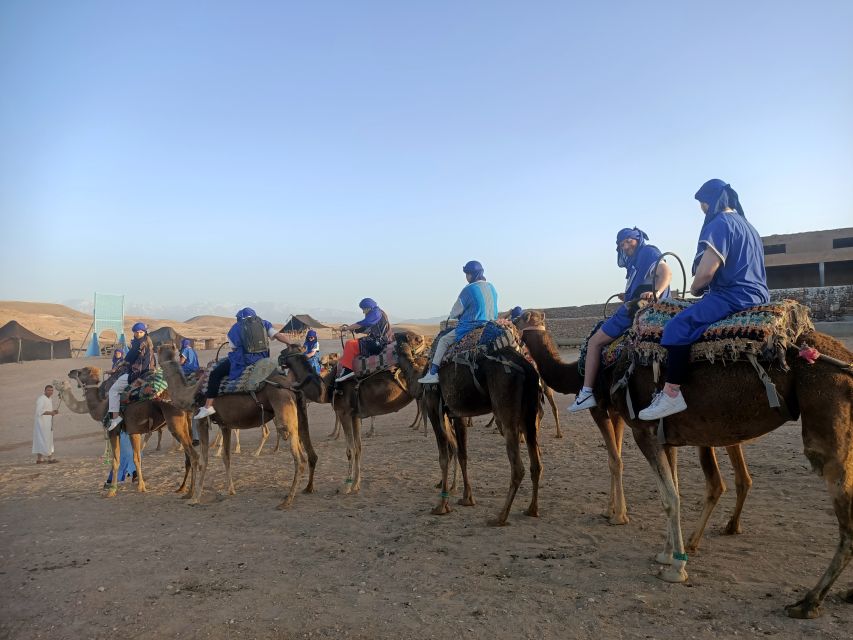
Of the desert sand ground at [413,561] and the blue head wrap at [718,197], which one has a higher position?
the blue head wrap at [718,197]

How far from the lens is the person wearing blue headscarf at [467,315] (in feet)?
27.3

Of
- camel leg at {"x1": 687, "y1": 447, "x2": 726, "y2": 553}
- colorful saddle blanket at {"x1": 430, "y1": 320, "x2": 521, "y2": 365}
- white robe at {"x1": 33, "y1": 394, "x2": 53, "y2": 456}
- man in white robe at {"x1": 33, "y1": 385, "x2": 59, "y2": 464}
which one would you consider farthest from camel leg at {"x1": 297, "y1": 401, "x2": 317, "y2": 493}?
white robe at {"x1": 33, "y1": 394, "x2": 53, "y2": 456}

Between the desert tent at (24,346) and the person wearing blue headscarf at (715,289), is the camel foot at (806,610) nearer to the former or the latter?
the person wearing blue headscarf at (715,289)

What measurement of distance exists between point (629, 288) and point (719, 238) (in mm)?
1717

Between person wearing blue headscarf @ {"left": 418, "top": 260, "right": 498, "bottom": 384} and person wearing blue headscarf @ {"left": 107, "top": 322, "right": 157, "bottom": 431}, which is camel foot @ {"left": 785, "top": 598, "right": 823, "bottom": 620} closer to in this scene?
person wearing blue headscarf @ {"left": 418, "top": 260, "right": 498, "bottom": 384}

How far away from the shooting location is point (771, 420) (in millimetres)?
4707

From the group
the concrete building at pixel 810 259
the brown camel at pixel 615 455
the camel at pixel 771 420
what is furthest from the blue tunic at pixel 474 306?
the concrete building at pixel 810 259

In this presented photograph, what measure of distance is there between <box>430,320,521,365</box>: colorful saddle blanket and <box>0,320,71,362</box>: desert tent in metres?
42.6

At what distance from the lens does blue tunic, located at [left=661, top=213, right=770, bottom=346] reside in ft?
16.3

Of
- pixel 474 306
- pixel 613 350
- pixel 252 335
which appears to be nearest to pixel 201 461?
pixel 252 335

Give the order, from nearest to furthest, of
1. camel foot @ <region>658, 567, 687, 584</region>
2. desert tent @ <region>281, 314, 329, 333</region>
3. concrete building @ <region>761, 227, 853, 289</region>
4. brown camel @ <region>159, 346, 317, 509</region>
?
camel foot @ <region>658, 567, 687, 584</region> → brown camel @ <region>159, 346, 317, 509</region> → desert tent @ <region>281, 314, 329, 333</region> → concrete building @ <region>761, 227, 853, 289</region>

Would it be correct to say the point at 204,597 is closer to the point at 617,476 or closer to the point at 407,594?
the point at 407,594

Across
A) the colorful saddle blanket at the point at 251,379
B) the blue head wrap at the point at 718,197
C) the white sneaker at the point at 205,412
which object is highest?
the blue head wrap at the point at 718,197

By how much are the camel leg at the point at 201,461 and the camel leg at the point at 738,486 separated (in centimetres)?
793
